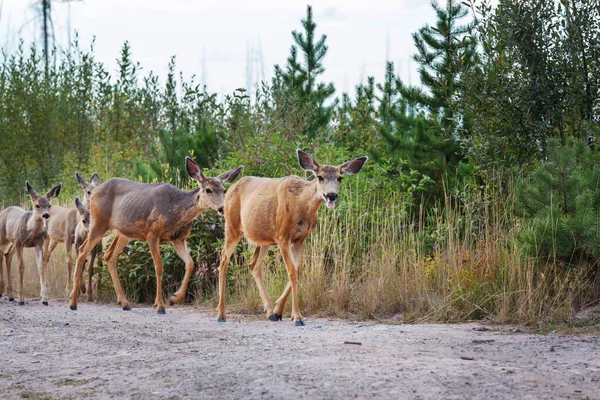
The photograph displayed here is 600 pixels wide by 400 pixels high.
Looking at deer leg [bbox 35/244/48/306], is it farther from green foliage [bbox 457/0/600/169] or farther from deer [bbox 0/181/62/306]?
green foliage [bbox 457/0/600/169]

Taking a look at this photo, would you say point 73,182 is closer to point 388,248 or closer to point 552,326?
point 388,248

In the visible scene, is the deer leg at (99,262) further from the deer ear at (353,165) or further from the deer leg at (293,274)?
the deer ear at (353,165)

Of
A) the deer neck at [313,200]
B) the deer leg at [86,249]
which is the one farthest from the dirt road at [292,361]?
the deer leg at [86,249]

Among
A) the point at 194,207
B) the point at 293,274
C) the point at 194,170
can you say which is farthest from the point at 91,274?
the point at 293,274

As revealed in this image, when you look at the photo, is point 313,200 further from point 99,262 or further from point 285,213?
point 99,262

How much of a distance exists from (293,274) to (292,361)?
3.25 meters

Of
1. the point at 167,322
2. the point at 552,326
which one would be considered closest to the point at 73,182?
the point at 167,322

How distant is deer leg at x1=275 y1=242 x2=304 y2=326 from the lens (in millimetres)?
10320

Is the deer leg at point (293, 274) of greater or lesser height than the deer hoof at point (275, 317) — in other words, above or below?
above

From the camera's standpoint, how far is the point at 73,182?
74.1 feet

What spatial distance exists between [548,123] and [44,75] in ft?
64.8

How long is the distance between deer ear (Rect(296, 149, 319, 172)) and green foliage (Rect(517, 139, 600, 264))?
8.24 ft

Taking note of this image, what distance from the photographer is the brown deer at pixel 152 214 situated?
12336 mm

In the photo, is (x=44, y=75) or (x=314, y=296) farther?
(x=44, y=75)
